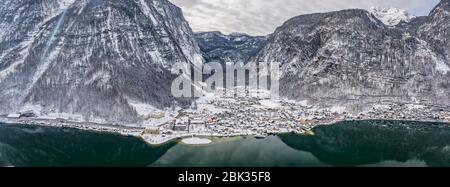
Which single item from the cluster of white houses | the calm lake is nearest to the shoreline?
the cluster of white houses

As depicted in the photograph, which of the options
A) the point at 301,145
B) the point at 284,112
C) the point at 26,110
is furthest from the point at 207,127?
the point at 26,110

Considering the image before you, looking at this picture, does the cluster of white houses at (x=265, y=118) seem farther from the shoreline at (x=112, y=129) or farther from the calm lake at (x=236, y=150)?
the calm lake at (x=236, y=150)

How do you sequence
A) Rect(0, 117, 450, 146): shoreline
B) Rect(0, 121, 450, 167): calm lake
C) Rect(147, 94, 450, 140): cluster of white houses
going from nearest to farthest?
1. Rect(0, 121, 450, 167): calm lake
2. Rect(0, 117, 450, 146): shoreline
3. Rect(147, 94, 450, 140): cluster of white houses

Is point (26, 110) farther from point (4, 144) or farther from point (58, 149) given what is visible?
point (58, 149)

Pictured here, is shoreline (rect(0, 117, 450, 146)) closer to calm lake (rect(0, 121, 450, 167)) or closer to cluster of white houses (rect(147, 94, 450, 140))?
cluster of white houses (rect(147, 94, 450, 140))

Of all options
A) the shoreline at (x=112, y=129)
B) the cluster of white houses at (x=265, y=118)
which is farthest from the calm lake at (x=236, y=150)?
the cluster of white houses at (x=265, y=118)

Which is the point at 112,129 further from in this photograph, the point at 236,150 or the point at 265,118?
the point at 265,118

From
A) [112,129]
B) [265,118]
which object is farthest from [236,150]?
[265,118]
